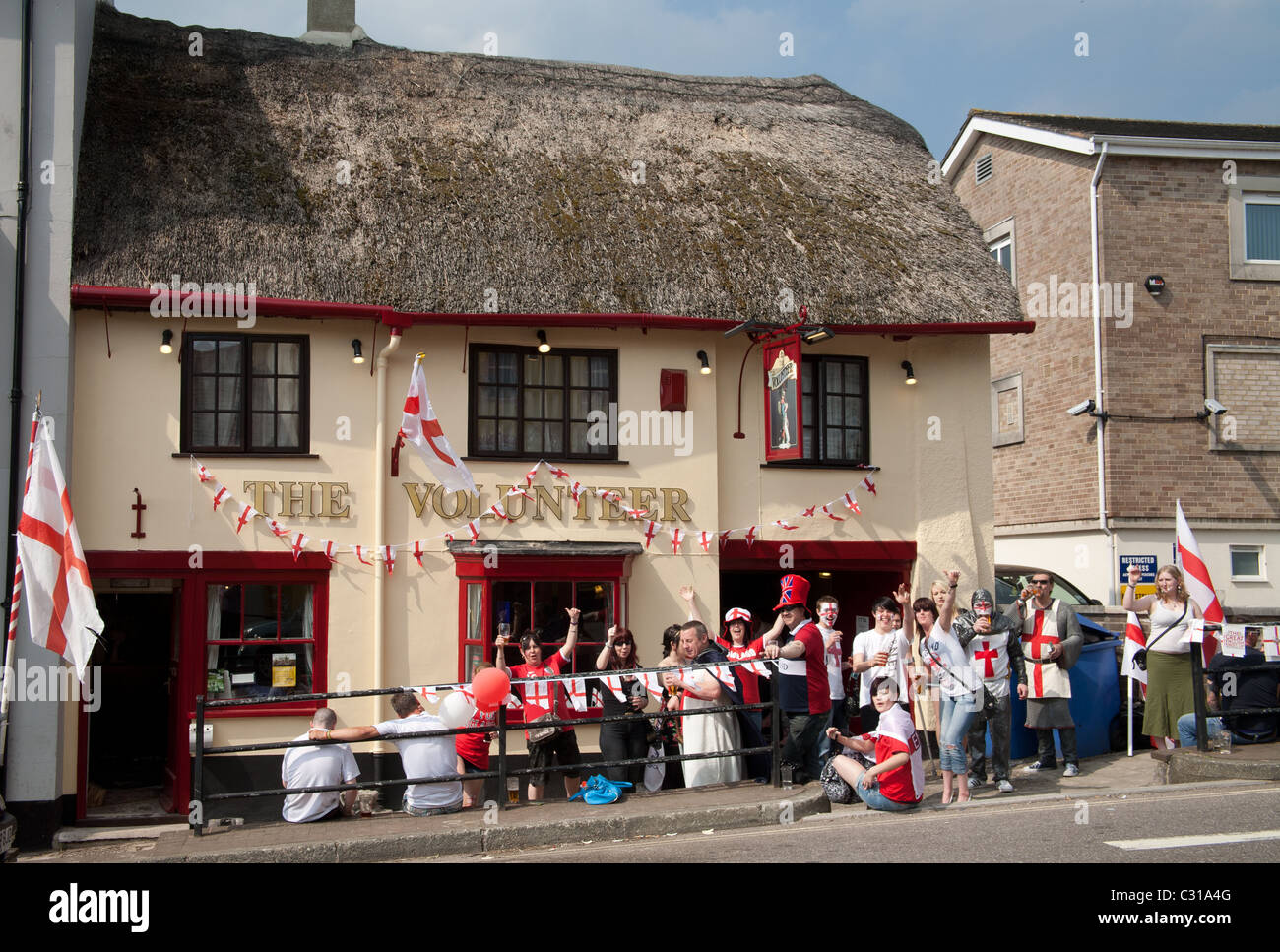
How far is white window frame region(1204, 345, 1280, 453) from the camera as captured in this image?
65.4ft

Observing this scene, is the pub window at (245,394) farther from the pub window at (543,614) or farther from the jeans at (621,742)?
the jeans at (621,742)

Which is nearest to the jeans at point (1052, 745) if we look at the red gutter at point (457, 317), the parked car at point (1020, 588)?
the parked car at point (1020, 588)

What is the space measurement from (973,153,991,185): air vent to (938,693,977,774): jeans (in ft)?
52.2

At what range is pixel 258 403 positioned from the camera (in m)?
12.5

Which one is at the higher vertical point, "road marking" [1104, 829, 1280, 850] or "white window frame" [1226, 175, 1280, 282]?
"white window frame" [1226, 175, 1280, 282]

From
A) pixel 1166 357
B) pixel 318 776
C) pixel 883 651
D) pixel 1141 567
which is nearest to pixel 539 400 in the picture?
pixel 883 651

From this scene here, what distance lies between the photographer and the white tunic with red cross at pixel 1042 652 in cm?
1174

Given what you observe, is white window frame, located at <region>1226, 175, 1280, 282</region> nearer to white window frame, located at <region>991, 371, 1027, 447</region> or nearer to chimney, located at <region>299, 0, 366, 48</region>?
white window frame, located at <region>991, 371, 1027, 447</region>

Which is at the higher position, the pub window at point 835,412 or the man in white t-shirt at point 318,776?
the pub window at point 835,412

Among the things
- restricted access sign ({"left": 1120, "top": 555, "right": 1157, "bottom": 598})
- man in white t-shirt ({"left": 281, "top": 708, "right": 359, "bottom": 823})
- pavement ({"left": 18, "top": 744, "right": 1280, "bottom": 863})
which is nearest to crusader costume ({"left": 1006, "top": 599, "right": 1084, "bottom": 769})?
pavement ({"left": 18, "top": 744, "right": 1280, "bottom": 863})

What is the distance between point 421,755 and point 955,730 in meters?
4.45

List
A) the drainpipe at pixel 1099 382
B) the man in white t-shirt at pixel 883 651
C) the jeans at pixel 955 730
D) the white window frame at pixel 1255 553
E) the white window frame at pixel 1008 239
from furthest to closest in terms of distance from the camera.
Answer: the white window frame at pixel 1008 239, the white window frame at pixel 1255 553, the drainpipe at pixel 1099 382, the man in white t-shirt at pixel 883 651, the jeans at pixel 955 730

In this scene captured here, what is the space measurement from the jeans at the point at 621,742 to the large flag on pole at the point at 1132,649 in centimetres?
520
